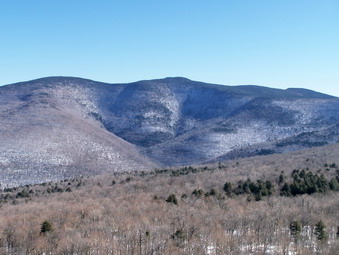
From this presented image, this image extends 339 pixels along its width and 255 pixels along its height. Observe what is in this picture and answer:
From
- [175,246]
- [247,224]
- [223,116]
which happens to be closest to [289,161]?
[247,224]

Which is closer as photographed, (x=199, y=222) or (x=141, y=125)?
(x=199, y=222)

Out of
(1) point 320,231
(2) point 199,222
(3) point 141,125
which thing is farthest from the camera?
(3) point 141,125

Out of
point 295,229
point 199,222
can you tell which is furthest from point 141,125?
point 295,229

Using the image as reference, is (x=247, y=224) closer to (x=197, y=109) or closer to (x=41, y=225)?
(x=41, y=225)

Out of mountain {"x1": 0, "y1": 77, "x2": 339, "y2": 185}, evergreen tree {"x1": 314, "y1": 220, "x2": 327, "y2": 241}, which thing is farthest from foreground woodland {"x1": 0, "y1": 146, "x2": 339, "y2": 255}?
mountain {"x1": 0, "y1": 77, "x2": 339, "y2": 185}

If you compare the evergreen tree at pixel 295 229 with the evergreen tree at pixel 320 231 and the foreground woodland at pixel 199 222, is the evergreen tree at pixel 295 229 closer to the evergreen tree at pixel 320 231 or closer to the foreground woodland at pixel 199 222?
the foreground woodland at pixel 199 222

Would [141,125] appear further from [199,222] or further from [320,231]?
[320,231]

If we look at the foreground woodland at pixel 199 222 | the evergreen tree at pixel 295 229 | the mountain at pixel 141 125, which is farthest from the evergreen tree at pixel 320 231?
the mountain at pixel 141 125

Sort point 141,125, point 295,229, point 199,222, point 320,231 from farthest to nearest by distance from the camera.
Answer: point 141,125 < point 199,222 < point 295,229 < point 320,231

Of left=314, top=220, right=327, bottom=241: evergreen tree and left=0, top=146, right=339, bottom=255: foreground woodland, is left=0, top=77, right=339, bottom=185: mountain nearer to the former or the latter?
left=0, top=146, right=339, bottom=255: foreground woodland
